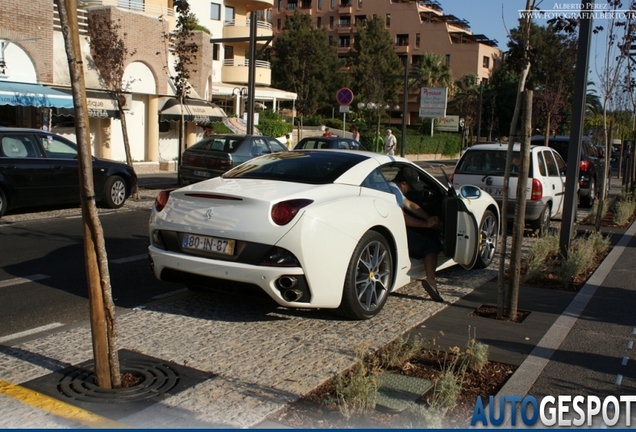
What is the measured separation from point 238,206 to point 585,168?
1311 centimetres

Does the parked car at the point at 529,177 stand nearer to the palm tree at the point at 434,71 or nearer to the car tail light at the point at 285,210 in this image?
the car tail light at the point at 285,210

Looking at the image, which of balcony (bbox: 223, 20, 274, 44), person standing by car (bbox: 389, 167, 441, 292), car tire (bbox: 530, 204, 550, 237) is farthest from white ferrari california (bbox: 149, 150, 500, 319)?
balcony (bbox: 223, 20, 274, 44)

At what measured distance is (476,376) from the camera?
473cm

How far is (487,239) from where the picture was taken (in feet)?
28.5

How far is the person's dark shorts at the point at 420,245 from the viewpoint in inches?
275

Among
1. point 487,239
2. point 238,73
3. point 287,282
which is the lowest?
point 487,239

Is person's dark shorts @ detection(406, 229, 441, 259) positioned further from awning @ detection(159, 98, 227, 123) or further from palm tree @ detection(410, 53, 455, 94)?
palm tree @ detection(410, 53, 455, 94)

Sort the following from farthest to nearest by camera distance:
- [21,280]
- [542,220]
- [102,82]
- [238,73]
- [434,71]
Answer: [434,71] < [238,73] < [102,82] < [542,220] < [21,280]

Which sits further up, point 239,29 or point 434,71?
point 239,29

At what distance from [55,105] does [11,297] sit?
14.8 m

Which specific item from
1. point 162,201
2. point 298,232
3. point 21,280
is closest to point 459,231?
point 298,232

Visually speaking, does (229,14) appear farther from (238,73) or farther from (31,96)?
(31,96)

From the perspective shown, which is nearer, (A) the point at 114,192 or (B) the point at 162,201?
(B) the point at 162,201

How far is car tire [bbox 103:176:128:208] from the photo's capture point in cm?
1402
